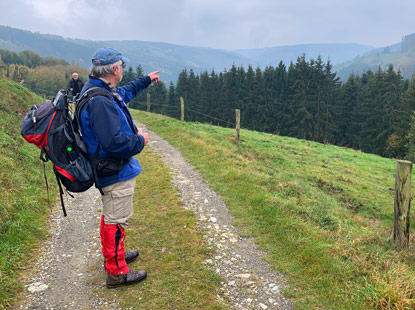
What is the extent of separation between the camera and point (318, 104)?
5166 centimetres

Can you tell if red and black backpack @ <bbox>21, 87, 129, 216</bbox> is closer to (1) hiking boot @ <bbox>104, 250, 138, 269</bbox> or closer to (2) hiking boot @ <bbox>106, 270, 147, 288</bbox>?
(2) hiking boot @ <bbox>106, 270, 147, 288</bbox>

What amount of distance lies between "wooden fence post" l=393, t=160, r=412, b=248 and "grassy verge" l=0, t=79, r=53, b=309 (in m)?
6.62

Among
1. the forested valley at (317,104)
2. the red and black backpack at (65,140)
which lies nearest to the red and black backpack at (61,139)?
the red and black backpack at (65,140)

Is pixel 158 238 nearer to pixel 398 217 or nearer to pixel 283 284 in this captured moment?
pixel 283 284

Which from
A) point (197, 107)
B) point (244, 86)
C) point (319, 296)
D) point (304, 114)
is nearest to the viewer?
point (319, 296)

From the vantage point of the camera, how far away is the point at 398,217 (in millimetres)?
5504

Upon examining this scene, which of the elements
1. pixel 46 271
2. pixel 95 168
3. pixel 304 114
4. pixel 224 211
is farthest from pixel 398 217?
pixel 304 114

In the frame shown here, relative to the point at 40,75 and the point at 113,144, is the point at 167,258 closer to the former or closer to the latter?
the point at 113,144

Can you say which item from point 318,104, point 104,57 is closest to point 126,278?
point 104,57

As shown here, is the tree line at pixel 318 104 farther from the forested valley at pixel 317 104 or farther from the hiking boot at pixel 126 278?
the hiking boot at pixel 126 278

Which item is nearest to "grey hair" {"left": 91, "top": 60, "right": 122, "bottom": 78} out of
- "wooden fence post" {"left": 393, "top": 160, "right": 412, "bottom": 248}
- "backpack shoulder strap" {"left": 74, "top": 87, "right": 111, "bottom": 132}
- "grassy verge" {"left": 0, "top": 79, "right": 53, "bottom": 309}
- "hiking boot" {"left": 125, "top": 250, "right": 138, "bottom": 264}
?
"backpack shoulder strap" {"left": 74, "top": 87, "right": 111, "bottom": 132}

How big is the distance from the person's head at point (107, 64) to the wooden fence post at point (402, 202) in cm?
528

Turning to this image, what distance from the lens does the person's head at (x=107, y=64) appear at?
3.42 m

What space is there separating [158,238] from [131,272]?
134 centimetres
